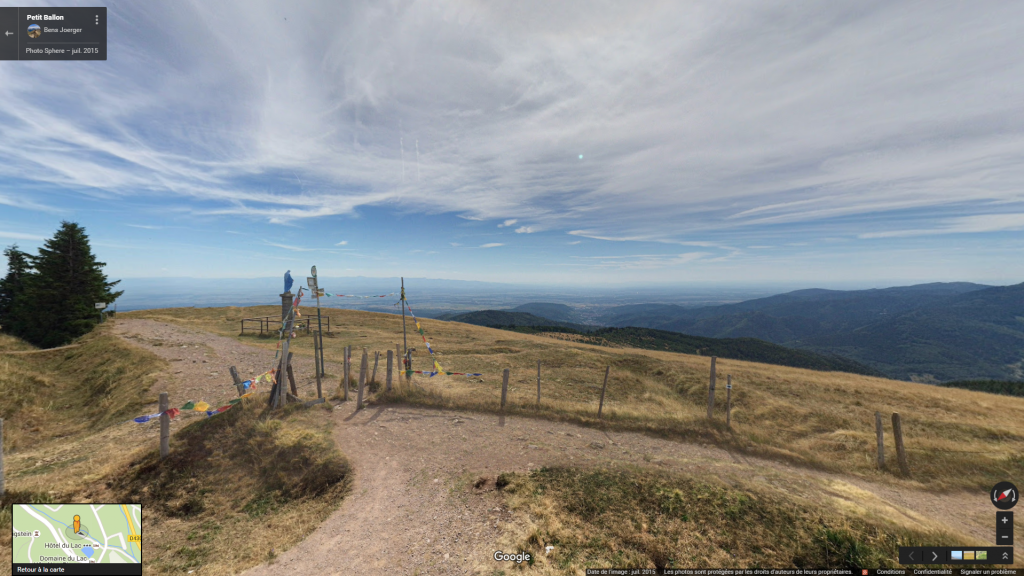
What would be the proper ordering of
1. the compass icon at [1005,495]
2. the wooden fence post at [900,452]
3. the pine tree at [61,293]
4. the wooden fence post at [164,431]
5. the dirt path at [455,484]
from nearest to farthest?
1. the compass icon at [1005,495]
2. the dirt path at [455,484]
3. the wooden fence post at [164,431]
4. the wooden fence post at [900,452]
5. the pine tree at [61,293]

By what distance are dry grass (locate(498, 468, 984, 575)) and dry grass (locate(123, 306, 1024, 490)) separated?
5.35 m

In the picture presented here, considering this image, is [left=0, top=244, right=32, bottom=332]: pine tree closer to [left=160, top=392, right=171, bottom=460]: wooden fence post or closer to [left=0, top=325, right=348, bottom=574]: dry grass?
[left=0, top=325, right=348, bottom=574]: dry grass

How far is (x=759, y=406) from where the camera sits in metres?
19.9

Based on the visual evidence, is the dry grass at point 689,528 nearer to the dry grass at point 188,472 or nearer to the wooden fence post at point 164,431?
the dry grass at point 188,472

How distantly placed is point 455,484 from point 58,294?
40518mm

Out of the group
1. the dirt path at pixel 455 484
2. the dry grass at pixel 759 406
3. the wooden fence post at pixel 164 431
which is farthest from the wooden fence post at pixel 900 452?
the wooden fence post at pixel 164 431

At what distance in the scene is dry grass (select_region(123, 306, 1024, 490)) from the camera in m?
12.9

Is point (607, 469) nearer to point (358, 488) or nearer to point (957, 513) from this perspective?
point (358, 488)

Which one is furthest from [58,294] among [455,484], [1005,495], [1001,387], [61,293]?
[1001,387]

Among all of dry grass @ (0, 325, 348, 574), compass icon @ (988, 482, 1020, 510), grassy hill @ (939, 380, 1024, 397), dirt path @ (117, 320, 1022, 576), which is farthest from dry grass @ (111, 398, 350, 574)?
grassy hill @ (939, 380, 1024, 397)

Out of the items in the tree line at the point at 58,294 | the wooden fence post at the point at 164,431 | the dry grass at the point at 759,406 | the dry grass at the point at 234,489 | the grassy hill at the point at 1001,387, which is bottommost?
the grassy hill at the point at 1001,387

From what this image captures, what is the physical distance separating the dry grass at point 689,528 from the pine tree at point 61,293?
40846mm

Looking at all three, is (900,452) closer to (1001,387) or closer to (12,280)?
(12,280)

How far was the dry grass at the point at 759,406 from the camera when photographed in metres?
12.9
